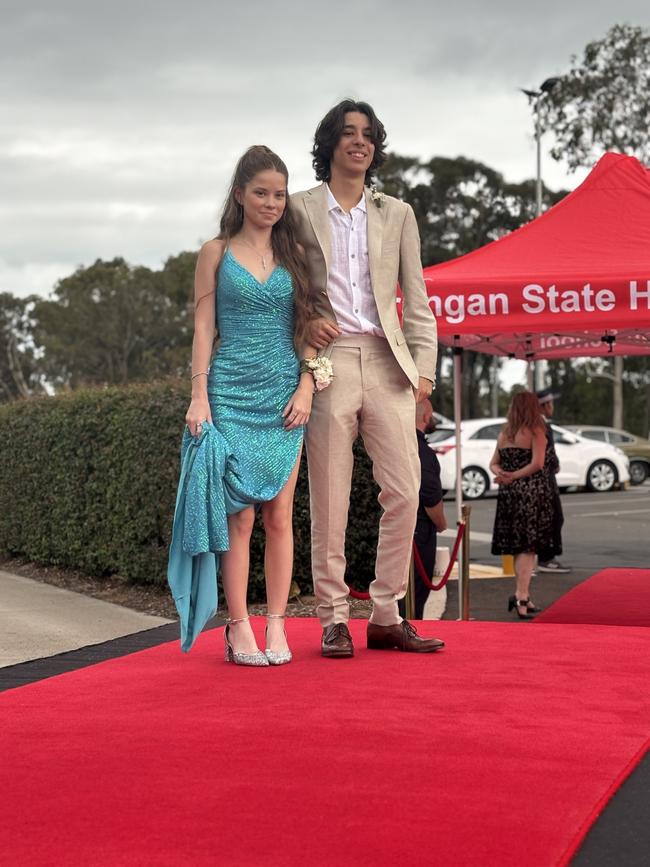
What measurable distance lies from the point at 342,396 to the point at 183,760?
1973 mm

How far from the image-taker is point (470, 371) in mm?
58438

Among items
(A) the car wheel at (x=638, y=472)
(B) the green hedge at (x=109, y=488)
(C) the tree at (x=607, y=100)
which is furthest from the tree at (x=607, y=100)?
(B) the green hedge at (x=109, y=488)

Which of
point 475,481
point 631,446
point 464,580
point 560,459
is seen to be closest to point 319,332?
point 464,580

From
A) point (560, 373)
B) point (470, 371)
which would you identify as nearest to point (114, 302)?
point (470, 371)

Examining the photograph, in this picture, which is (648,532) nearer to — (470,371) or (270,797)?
(270,797)

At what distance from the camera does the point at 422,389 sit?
5277 millimetres

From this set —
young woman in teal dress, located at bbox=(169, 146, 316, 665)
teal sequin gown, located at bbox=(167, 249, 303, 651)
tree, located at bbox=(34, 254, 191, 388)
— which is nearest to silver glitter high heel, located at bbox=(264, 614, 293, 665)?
young woman in teal dress, located at bbox=(169, 146, 316, 665)

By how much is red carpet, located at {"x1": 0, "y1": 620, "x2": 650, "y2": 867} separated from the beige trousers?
309mm

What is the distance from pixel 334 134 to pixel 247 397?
45.5 inches

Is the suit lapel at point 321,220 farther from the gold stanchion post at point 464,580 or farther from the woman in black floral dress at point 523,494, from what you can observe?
the woman in black floral dress at point 523,494

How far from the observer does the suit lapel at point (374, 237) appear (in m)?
5.26

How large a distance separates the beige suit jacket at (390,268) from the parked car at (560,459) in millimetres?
17467

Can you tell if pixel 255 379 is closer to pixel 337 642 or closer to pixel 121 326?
pixel 337 642

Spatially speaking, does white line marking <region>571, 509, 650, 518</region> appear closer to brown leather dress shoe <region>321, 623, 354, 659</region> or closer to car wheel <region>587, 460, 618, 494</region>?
car wheel <region>587, 460, 618, 494</region>
